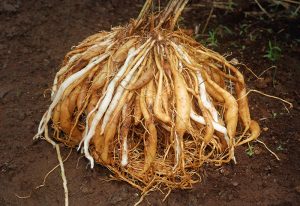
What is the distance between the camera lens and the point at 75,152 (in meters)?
2.16

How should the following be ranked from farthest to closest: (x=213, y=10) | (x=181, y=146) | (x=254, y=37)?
1. (x=213, y=10)
2. (x=254, y=37)
3. (x=181, y=146)

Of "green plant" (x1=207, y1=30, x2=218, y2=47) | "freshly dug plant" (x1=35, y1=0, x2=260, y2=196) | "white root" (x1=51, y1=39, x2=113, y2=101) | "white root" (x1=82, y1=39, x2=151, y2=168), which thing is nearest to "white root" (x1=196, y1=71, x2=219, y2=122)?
"freshly dug plant" (x1=35, y1=0, x2=260, y2=196)

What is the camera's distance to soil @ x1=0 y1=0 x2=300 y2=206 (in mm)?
1986

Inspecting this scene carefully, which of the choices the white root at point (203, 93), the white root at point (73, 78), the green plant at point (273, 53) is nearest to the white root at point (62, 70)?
the white root at point (73, 78)

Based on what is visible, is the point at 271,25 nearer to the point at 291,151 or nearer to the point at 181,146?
the point at 291,151

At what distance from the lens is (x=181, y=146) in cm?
193

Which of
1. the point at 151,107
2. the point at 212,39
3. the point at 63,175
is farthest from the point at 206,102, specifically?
the point at 212,39

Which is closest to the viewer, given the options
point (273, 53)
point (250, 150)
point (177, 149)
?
point (177, 149)

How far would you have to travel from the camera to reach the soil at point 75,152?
78.2 inches

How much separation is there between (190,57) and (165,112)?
285 mm

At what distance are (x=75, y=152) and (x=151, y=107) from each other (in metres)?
0.43

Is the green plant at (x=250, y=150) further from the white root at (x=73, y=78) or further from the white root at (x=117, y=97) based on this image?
the white root at (x=73, y=78)

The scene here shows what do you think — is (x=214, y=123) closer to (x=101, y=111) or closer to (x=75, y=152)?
(x=101, y=111)

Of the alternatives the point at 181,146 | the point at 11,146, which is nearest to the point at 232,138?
the point at 181,146
